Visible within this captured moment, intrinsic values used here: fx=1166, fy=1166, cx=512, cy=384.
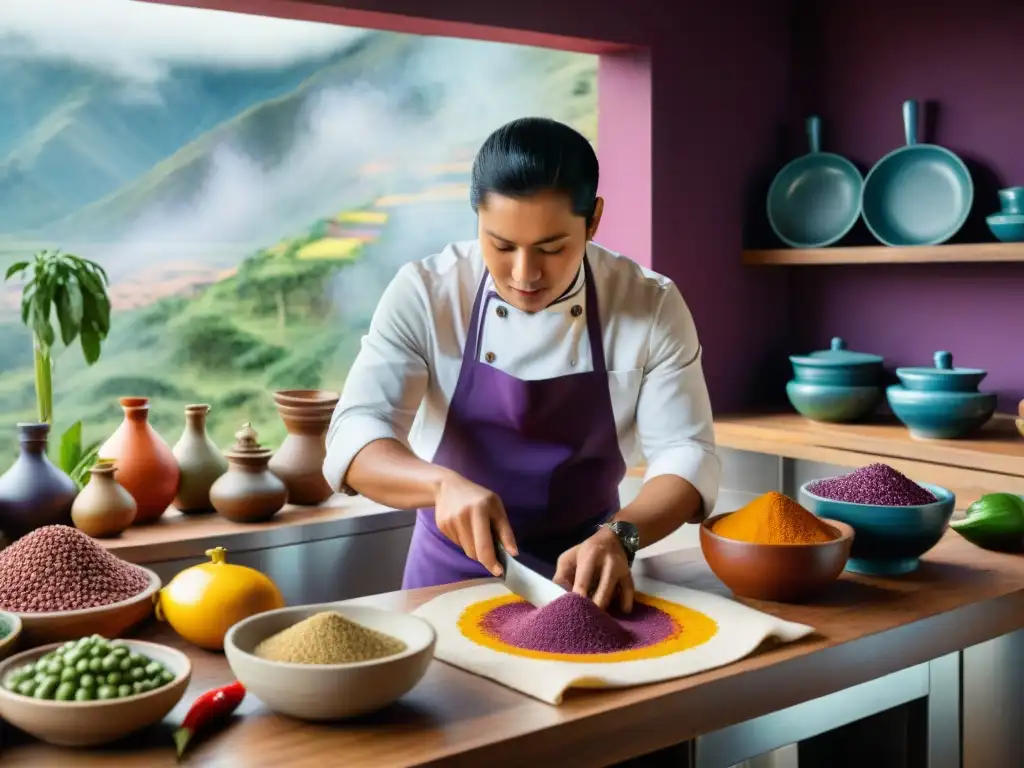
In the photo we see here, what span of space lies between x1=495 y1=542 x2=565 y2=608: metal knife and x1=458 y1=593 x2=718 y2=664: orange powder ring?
34 millimetres

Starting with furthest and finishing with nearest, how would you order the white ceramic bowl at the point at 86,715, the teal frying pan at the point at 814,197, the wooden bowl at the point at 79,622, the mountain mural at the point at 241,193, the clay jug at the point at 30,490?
the mountain mural at the point at 241,193
the teal frying pan at the point at 814,197
the clay jug at the point at 30,490
the wooden bowl at the point at 79,622
the white ceramic bowl at the point at 86,715

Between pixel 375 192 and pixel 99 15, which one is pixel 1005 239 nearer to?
pixel 375 192

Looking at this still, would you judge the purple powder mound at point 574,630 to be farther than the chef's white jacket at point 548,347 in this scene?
No

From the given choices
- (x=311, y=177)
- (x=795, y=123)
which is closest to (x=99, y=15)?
(x=311, y=177)

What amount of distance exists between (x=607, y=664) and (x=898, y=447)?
223 cm

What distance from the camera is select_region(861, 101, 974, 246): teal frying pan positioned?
3674 mm

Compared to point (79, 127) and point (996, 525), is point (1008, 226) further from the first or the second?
point (79, 127)

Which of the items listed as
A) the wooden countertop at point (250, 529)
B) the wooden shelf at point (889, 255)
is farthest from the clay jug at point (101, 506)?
the wooden shelf at point (889, 255)

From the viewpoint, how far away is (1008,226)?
11.2 feet

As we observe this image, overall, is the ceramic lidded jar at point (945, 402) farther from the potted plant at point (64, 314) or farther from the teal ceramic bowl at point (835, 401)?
the potted plant at point (64, 314)

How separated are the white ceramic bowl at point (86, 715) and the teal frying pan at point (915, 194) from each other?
3.05 meters

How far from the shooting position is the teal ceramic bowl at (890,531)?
5.91 feet

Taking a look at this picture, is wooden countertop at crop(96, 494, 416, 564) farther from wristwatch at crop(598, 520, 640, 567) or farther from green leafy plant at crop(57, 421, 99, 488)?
wristwatch at crop(598, 520, 640, 567)

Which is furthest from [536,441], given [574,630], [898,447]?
[898,447]
